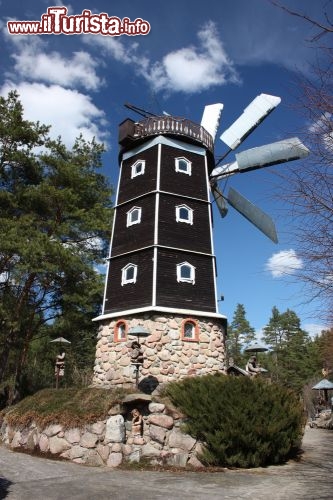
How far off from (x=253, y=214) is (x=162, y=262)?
584 cm

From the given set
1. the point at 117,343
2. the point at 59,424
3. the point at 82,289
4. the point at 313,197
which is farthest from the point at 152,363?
the point at 313,197

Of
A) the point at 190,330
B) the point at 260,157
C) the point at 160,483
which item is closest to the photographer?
the point at 160,483

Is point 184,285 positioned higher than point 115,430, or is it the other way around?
point 184,285

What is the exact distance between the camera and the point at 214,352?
13766 mm

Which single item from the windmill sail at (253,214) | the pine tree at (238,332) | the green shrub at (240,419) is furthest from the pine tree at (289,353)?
the green shrub at (240,419)

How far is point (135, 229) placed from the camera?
1559cm

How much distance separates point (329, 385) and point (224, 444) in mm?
14470

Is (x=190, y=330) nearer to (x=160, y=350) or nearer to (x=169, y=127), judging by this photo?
(x=160, y=350)

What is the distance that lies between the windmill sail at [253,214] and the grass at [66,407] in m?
9.42

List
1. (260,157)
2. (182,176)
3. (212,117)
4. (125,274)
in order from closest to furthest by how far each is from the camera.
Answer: (125,274) < (182,176) < (260,157) < (212,117)

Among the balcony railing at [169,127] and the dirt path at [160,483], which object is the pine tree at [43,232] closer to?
the balcony railing at [169,127]

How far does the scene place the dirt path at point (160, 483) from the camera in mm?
6766

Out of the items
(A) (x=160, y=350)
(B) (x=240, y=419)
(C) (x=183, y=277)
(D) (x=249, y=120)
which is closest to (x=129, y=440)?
(B) (x=240, y=419)

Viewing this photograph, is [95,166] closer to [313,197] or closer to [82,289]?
[82,289]
